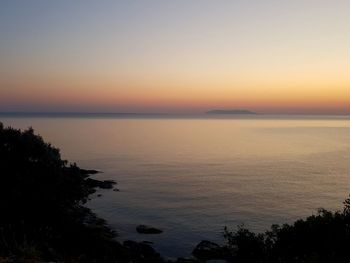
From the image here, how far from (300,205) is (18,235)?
38.7 m

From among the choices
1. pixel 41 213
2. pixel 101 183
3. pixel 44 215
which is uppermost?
pixel 41 213

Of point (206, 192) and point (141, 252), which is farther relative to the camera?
point (206, 192)

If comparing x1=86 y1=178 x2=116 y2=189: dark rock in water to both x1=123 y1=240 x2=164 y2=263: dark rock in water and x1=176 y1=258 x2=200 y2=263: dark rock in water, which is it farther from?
x1=176 y1=258 x2=200 y2=263: dark rock in water

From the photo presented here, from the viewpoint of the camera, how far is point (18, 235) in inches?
818

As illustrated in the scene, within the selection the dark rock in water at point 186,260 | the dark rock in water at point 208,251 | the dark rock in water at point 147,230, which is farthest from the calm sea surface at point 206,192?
the dark rock in water at point 186,260

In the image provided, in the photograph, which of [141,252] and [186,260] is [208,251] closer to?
[186,260]

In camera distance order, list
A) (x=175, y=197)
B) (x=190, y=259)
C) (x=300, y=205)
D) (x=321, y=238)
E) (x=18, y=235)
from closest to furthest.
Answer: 1. (x=18, y=235)
2. (x=321, y=238)
3. (x=190, y=259)
4. (x=300, y=205)
5. (x=175, y=197)

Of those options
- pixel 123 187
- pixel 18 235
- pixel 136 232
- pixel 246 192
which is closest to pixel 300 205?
pixel 246 192

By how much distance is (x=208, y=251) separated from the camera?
3297 cm

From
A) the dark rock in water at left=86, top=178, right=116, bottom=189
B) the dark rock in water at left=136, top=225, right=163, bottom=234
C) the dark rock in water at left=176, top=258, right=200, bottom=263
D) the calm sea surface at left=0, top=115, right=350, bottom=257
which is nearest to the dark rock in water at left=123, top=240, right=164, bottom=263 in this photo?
the dark rock in water at left=176, top=258, right=200, bottom=263

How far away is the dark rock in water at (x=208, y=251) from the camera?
106ft

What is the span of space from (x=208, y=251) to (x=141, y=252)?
5447mm

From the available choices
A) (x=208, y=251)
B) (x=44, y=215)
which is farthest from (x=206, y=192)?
(x=44, y=215)

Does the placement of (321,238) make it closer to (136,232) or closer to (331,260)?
(331,260)
